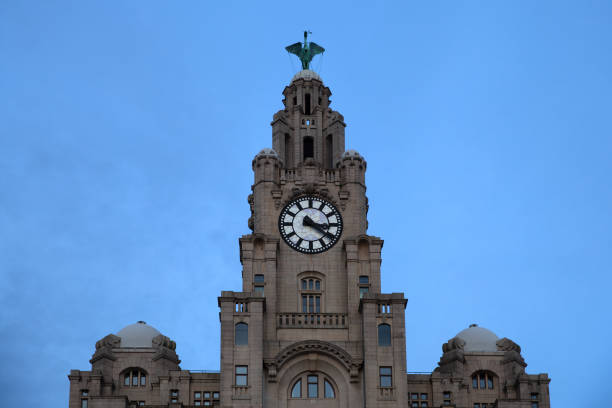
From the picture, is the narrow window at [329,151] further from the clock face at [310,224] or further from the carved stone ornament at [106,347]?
the carved stone ornament at [106,347]

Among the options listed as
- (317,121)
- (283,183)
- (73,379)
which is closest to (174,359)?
(73,379)

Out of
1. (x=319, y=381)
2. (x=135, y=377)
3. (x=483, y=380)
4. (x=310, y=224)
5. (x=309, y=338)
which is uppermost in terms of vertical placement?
(x=310, y=224)

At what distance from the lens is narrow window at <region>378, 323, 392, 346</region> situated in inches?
3912

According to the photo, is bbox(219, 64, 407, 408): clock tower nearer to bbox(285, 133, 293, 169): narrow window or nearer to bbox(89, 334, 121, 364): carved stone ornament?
bbox(285, 133, 293, 169): narrow window

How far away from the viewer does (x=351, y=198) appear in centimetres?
10725

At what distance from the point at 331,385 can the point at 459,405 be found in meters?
10.4

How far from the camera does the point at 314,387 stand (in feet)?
326

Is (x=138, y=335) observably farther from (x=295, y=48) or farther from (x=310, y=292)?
(x=295, y=48)

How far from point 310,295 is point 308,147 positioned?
591 inches

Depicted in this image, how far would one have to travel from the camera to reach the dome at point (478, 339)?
351 ft

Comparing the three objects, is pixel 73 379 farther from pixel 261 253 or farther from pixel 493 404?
Result: pixel 493 404

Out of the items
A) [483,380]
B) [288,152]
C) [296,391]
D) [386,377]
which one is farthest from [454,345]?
[288,152]

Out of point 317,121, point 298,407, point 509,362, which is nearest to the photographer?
point 298,407

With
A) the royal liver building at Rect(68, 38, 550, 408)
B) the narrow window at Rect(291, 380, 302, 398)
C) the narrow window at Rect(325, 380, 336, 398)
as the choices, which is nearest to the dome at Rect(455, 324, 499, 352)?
the royal liver building at Rect(68, 38, 550, 408)
